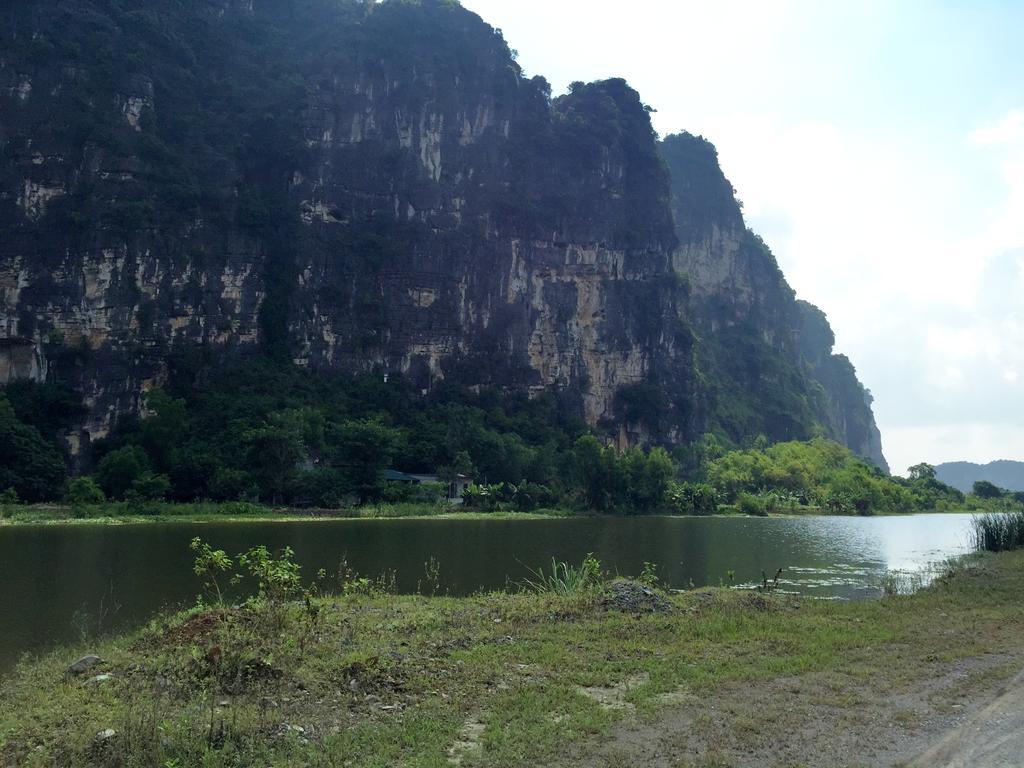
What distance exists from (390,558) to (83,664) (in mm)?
15320

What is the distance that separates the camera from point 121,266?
71500 millimetres

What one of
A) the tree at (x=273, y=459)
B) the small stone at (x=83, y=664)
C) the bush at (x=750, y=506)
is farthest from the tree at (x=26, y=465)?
the bush at (x=750, y=506)

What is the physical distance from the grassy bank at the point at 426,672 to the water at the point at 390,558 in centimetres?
365

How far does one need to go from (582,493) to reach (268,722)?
63.5 metres

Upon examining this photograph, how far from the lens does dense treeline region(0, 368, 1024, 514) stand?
5647 centimetres

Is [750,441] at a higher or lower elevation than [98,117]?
lower

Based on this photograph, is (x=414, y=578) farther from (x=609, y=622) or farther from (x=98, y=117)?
(x=98, y=117)

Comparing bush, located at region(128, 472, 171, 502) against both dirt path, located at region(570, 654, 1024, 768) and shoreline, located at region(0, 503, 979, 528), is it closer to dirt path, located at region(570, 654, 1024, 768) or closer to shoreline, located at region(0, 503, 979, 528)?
shoreline, located at region(0, 503, 979, 528)

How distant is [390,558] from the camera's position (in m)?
24.7

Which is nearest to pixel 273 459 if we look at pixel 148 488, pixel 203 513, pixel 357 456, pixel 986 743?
pixel 357 456

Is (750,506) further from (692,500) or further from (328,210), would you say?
(328,210)

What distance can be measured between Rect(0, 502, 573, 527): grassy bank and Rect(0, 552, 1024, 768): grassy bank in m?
35.4

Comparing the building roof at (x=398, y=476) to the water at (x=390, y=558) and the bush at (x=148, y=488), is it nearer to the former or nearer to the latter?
the bush at (x=148, y=488)

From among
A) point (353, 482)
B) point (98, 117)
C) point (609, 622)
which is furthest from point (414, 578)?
point (98, 117)
